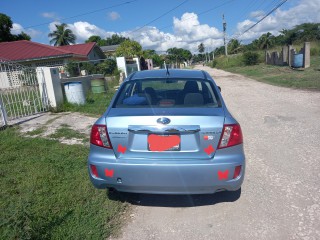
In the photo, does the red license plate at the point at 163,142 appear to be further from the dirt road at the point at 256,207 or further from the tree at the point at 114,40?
the tree at the point at 114,40

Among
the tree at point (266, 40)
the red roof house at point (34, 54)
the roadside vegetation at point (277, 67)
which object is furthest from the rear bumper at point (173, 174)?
the tree at point (266, 40)

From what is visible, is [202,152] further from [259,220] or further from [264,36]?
[264,36]

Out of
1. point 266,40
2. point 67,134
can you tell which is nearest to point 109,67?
point 67,134

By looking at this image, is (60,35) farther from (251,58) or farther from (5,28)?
(251,58)

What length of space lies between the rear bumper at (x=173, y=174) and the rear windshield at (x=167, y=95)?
2.29 feet

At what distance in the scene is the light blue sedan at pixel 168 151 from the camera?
2.63m

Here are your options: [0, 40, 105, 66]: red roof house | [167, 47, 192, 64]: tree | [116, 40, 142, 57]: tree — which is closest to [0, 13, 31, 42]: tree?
[0, 40, 105, 66]: red roof house

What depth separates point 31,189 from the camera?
3.47m

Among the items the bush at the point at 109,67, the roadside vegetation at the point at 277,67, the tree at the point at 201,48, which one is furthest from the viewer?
the tree at the point at 201,48

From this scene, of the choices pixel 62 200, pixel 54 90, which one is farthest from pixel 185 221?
pixel 54 90

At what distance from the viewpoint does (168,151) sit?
8.75ft

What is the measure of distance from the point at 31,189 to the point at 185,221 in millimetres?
2030

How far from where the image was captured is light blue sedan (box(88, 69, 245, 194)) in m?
2.63

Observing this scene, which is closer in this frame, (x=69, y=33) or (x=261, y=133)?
(x=261, y=133)
